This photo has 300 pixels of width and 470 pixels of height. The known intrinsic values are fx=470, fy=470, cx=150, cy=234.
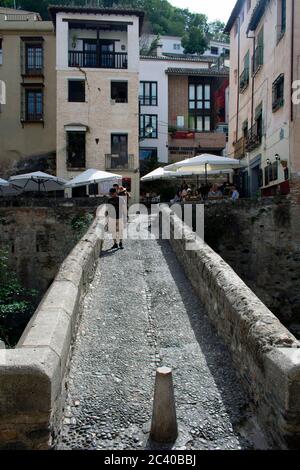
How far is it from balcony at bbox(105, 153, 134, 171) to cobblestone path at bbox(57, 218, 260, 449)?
19.0 meters

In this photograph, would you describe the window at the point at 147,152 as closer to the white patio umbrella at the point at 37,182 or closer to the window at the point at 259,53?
the white patio umbrella at the point at 37,182

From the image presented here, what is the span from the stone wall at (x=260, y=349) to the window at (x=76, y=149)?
20.7 metres

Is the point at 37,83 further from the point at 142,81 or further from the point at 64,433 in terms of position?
the point at 64,433

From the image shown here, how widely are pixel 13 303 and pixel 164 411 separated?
1217 cm

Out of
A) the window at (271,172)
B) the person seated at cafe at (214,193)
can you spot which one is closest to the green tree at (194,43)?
the person seated at cafe at (214,193)

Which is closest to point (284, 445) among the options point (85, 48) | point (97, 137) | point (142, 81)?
point (97, 137)

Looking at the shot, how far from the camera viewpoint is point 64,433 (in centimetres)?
400

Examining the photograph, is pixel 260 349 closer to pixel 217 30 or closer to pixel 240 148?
pixel 240 148

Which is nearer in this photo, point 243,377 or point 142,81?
point 243,377

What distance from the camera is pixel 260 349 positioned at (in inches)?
163

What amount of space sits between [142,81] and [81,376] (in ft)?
111

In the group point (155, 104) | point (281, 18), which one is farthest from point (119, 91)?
point (281, 18)

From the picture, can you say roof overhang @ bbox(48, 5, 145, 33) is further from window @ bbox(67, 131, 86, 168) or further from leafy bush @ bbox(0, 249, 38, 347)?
leafy bush @ bbox(0, 249, 38, 347)

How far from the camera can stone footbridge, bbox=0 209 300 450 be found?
3596 mm
